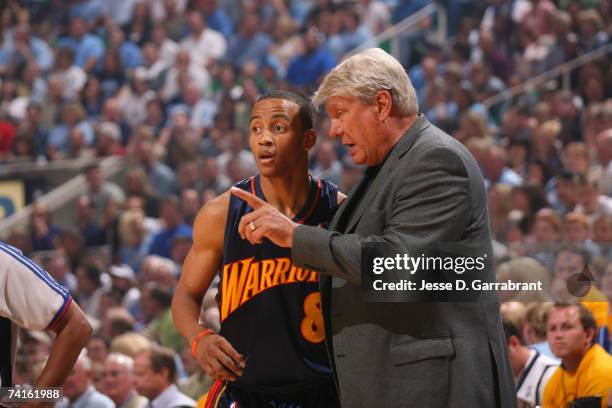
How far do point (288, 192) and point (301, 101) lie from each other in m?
0.30

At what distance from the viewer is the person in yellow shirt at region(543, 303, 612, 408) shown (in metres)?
3.79

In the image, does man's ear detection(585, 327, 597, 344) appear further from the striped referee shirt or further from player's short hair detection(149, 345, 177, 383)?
player's short hair detection(149, 345, 177, 383)

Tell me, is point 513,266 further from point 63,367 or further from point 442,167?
point 63,367

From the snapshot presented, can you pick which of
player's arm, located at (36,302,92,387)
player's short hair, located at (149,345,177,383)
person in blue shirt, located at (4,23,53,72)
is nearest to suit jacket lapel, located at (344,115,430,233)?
player's arm, located at (36,302,92,387)

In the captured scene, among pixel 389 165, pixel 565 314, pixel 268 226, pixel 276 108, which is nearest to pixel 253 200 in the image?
pixel 268 226

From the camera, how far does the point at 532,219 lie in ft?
24.4

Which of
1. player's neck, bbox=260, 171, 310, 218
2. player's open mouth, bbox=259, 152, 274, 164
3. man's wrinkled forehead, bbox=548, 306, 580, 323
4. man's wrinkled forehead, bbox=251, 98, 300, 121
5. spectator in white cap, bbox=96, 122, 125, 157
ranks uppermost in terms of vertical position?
spectator in white cap, bbox=96, 122, 125, 157

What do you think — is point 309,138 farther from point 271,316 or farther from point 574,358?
point 574,358

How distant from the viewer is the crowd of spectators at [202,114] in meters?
7.50

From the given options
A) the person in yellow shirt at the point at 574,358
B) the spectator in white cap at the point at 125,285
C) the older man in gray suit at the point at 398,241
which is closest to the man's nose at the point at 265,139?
the older man in gray suit at the point at 398,241

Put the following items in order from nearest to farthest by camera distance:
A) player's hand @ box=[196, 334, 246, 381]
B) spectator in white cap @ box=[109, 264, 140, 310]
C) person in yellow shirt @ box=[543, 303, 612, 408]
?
player's hand @ box=[196, 334, 246, 381] → person in yellow shirt @ box=[543, 303, 612, 408] → spectator in white cap @ box=[109, 264, 140, 310]

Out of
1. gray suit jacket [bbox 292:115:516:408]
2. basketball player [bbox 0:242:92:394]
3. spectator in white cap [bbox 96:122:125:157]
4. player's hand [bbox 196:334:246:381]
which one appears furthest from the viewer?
spectator in white cap [bbox 96:122:125:157]

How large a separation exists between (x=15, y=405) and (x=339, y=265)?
3.22ft

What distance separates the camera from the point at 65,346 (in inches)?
117
